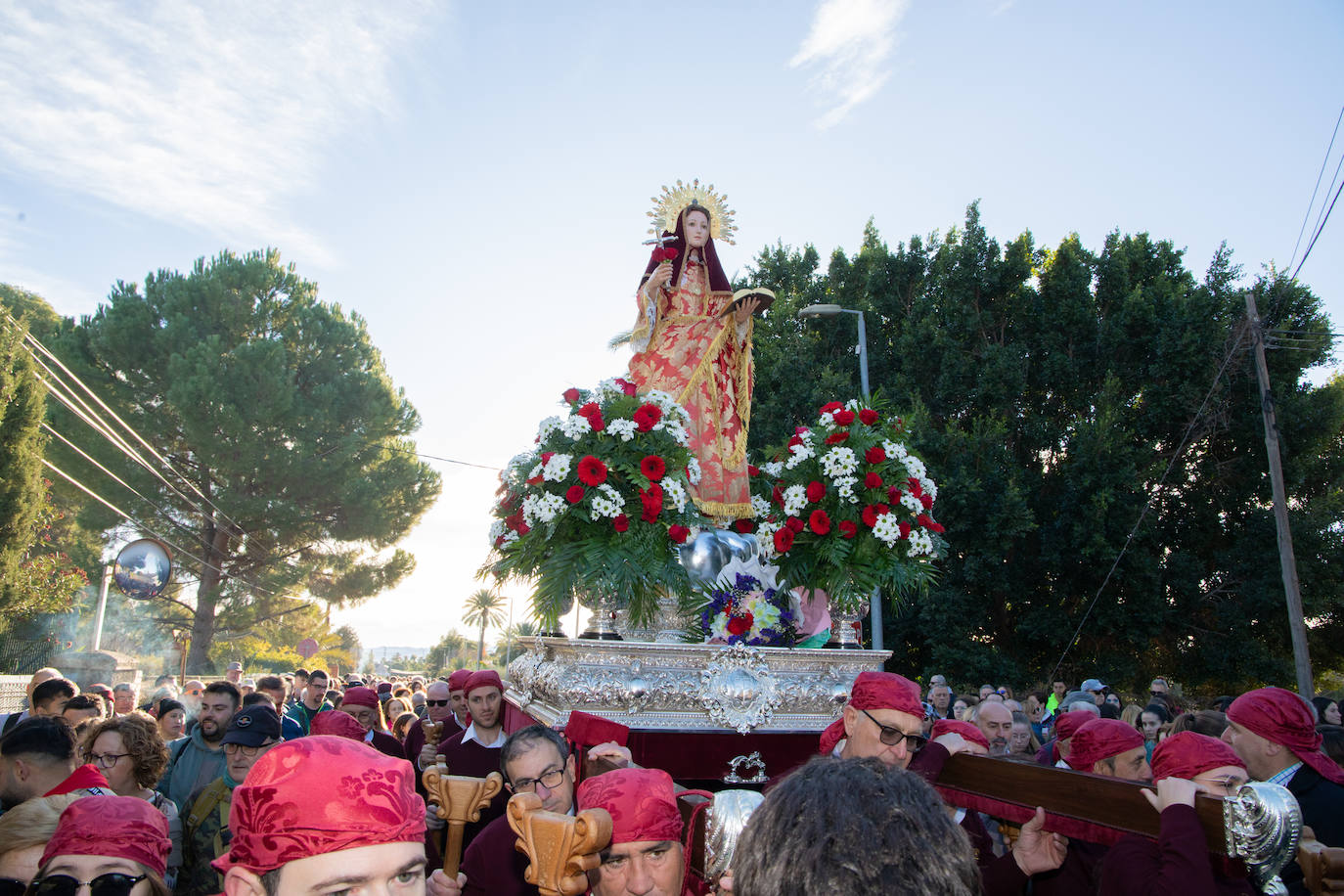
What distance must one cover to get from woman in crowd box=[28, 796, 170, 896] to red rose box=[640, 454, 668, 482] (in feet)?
11.2

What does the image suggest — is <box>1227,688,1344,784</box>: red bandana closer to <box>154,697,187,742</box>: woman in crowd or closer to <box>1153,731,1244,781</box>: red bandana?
<box>1153,731,1244,781</box>: red bandana

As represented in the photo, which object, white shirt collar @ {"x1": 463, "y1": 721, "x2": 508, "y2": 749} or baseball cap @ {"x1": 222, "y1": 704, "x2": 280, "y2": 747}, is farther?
white shirt collar @ {"x1": 463, "y1": 721, "x2": 508, "y2": 749}

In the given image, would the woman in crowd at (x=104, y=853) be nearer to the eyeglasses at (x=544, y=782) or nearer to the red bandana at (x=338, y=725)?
the eyeglasses at (x=544, y=782)

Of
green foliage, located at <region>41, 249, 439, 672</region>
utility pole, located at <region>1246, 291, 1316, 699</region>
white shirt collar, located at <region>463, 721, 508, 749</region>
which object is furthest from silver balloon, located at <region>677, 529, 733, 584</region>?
green foliage, located at <region>41, 249, 439, 672</region>

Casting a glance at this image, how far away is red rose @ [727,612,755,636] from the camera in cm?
586

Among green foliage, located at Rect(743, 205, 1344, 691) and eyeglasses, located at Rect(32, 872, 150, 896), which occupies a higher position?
green foliage, located at Rect(743, 205, 1344, 691)

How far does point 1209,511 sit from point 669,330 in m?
15.9

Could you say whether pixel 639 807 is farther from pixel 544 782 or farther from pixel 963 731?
pixel 963 731

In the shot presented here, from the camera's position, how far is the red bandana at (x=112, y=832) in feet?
8.76

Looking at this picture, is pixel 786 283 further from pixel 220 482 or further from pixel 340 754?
pixel 340 754

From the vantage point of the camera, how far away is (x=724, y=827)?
1.98m

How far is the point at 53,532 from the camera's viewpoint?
35.1 metres

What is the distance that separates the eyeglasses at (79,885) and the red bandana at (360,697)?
13.7ft

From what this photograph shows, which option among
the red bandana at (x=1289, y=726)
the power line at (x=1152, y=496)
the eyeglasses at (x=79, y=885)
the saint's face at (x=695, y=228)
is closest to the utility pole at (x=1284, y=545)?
the power line at (x=1152, y=496)
